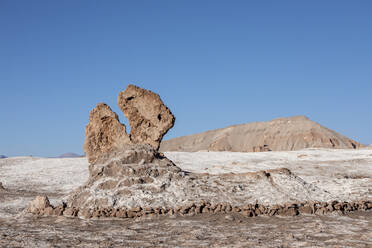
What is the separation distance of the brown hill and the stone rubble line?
61.0 metres

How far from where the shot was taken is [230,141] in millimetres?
86500

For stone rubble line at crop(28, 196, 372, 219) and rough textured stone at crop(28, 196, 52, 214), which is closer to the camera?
stone rubble line at crop(28, 196, 372, 219)

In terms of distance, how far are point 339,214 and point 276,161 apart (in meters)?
15.6

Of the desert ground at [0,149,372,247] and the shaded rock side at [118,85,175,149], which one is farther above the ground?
the shaded rock side at [118,85,175,149]

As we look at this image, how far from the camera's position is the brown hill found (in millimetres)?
76750

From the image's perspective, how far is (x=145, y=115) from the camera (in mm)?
12594

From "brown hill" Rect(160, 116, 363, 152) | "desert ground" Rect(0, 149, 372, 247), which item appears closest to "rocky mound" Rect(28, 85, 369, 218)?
"desert ground" Rect(0, 149, 372, 247)

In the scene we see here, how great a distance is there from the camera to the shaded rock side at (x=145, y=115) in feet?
40.9

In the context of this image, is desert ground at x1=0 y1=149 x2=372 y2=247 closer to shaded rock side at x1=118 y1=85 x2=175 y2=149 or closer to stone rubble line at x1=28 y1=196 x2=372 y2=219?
stone rubble line at x1=28 y1=196 x2=372 y2=219

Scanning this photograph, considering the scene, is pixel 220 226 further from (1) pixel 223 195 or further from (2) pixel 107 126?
(2) pixel 107 126

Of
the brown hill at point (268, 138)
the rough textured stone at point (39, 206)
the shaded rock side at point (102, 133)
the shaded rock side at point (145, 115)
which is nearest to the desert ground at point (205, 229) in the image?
the rough textured stone at point (39, 206)

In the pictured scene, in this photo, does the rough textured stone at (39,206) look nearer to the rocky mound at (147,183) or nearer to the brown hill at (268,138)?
the rocky mound at (147,183)

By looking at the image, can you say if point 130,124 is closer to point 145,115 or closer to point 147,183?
point 145,115

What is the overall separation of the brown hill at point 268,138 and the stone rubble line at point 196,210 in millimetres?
61008
